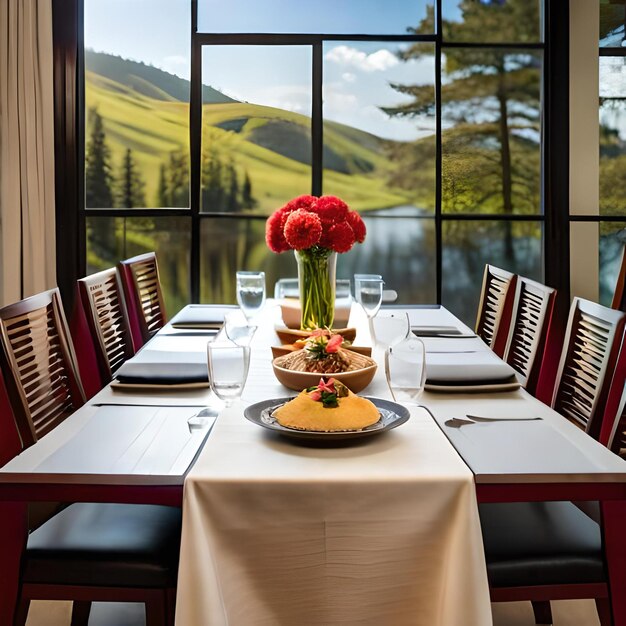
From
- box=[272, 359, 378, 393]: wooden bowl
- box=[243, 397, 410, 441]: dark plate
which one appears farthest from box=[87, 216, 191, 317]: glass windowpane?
box=[243, 397, 410, 441]: dark plate

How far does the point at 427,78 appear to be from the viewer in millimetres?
4488

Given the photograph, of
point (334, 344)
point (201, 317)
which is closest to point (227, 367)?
point (334, 344)

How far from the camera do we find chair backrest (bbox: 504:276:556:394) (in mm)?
2594

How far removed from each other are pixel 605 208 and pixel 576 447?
3.15m

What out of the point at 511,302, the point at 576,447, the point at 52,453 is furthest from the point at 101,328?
the point at 576,447

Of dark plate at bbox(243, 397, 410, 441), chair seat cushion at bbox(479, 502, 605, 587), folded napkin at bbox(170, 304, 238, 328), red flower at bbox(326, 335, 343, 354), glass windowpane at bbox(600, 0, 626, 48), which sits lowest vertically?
chair seat cushion at bbox(479, 502, 605, 587)

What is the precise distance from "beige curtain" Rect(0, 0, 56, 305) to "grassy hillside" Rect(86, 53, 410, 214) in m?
0.33

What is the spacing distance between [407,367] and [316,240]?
778 mm

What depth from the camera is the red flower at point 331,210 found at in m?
2.56

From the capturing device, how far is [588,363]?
2.16 meters

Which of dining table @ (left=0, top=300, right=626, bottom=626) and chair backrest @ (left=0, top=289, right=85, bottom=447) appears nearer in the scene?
dining table @ (left=0, top=300, right=626, bottom=626)

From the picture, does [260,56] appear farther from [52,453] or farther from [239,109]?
[52,453]

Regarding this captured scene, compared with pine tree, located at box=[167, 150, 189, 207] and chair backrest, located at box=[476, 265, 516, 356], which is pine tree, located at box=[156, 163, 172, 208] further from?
chair backrest, located at box=[476, 265, 516, 356]

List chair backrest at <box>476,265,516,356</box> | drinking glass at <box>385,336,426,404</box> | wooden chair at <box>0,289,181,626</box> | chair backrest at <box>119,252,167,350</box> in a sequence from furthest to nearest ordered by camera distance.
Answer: chair backrest at <box>119,252,167,350</box> < chair backrest at <box>476,265,516,356</box> < drinking glass at <box>385,336,426,404</box> < wooden chair at <box>0,289,181,626</box>
